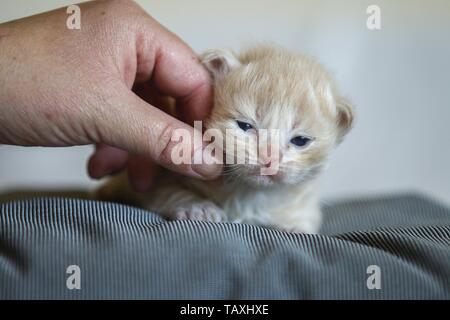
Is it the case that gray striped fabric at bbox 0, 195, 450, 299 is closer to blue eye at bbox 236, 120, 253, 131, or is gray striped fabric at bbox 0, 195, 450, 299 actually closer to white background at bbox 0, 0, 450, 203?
blue eye at bbox 236, 120, 253, 131

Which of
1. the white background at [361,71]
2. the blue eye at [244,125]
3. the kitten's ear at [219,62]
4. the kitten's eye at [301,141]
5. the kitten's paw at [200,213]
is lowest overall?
the kitten's paw at [200,213]

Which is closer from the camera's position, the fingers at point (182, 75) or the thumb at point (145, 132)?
the thumb at point (145, 132)

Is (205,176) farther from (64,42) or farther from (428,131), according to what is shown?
(428,131)

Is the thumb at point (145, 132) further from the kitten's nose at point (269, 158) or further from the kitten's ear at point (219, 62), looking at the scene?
the kitten's ear at point (219, 62)

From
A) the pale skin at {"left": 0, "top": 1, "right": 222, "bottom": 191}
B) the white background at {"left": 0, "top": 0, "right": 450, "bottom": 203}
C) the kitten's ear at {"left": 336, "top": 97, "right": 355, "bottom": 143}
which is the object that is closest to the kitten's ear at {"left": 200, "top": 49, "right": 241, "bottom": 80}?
the pale skin at {"left": 0, "top": 1, "right": 222, "bottom": 191}

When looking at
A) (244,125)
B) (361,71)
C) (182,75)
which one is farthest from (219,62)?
(361,71)

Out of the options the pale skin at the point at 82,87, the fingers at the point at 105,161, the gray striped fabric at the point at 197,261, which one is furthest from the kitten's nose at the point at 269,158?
the fingers at the point at 105,161

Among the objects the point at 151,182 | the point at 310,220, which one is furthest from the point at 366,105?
the point at 151,182
